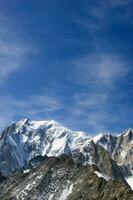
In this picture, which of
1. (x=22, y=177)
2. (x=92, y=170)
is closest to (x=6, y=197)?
(x=22, y=177)

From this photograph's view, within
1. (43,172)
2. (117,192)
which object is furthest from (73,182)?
(117,192)

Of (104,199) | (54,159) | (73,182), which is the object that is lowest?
(104,199)

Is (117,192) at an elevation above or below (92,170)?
below

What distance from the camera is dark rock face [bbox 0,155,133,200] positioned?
12278 centimetres

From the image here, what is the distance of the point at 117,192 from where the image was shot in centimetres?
11738

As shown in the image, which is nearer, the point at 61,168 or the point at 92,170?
the point at 92,170

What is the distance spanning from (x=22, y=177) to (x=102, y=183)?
4491 cm

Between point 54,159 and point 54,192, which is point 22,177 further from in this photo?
point 54,192

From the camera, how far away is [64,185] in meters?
142

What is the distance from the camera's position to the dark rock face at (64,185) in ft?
403

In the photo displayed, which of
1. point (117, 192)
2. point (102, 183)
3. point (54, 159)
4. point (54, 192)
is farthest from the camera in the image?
point (54, 159)

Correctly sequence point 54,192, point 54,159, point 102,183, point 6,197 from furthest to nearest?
point 54,159, point 6,197, point 54,192, point 102,183

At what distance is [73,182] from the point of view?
141875 millimetres

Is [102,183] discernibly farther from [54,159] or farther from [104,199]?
[54,159]
